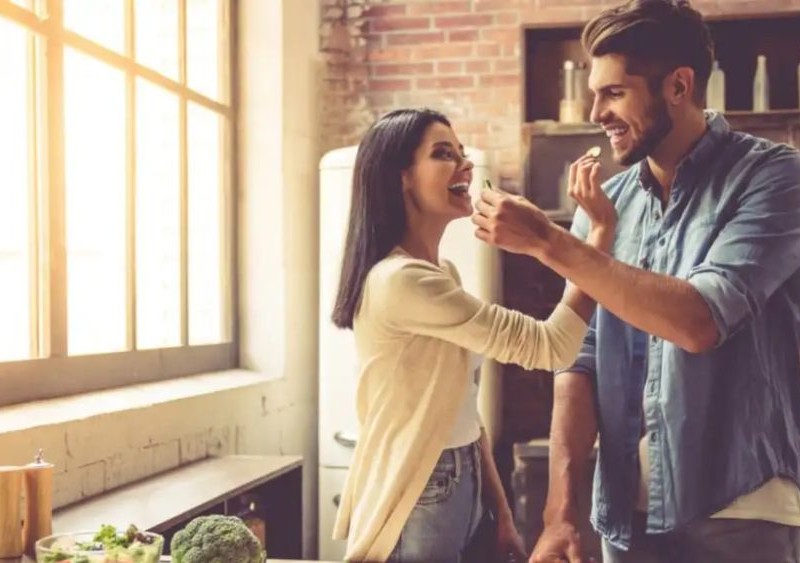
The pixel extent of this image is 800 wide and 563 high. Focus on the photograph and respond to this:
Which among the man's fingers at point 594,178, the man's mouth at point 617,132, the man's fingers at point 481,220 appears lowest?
the man's fingers at point 481,220

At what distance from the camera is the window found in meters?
2.83

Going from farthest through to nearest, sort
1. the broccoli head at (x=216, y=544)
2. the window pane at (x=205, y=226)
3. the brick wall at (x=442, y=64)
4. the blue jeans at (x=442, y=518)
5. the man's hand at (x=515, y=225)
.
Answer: the brick wall at (x=442, y=64)
the window pane at (x=205, y=226)
the blue jeans at (x=442, y=518)
the man's hand at (x=515, y=225)
the broccoli head at (x=216, y=544)

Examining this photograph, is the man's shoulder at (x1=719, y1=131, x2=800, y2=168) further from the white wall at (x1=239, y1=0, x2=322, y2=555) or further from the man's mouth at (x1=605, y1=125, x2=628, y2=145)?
the white wall at (x1=239, y1=0, x2=322, y2=555)

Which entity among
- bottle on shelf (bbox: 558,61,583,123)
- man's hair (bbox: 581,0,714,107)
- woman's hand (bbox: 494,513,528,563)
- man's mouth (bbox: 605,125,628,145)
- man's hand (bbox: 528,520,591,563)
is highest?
bottle on shelf (bbox: 558,61,583,123)

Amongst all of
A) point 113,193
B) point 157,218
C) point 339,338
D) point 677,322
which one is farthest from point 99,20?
point 677,322

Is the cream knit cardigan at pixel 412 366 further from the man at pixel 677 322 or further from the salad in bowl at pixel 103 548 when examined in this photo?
the salad in bowl at pixel 103 548

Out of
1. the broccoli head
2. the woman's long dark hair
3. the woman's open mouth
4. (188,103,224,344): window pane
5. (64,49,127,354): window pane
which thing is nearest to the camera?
the broccoli head

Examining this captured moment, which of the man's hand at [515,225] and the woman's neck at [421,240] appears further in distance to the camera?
the woman's neck at [421,240]

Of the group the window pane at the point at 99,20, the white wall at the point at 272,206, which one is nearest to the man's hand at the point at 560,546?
the window pane at the point at 99,20

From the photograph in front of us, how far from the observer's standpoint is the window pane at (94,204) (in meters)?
3.08

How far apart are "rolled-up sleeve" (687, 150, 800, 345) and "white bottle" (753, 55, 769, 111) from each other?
2605 millimetres

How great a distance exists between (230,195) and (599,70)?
2.67 metres

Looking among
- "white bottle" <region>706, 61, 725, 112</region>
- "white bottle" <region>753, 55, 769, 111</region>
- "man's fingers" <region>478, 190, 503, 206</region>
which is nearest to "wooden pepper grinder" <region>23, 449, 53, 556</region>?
"man's fingers" <region>478, 190, 503, 206</region>

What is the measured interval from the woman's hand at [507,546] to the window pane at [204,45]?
2.47 metres
